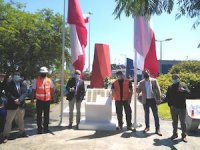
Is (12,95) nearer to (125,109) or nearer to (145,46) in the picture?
(125,109)

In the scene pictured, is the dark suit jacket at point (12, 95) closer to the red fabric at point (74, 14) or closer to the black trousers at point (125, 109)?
the black trousers at point (125, 109)

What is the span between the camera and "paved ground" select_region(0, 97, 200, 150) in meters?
9.51

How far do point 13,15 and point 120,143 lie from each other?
8.25 metres

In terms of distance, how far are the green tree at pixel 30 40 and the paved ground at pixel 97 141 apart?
471 centimetres

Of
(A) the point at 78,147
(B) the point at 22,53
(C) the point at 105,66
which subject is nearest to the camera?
(A) the point at 78,147

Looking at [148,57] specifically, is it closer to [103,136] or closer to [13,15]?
[103,136]

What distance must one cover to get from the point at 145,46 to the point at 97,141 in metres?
3.54

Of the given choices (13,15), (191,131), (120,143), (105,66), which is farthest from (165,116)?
(105,66)

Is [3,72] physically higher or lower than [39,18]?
lower

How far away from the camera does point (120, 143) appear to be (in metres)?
9.98

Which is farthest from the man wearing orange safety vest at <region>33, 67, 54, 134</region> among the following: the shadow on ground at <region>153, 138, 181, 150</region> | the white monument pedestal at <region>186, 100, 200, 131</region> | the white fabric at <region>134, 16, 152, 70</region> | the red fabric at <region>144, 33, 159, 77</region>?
the white monument pedestal at <region>186, 100, 200, 131</region>

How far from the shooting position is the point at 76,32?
13.3 meters

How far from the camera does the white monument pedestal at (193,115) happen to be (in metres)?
11.4

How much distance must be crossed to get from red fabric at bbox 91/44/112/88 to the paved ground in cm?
1365
